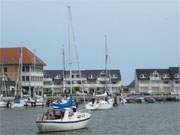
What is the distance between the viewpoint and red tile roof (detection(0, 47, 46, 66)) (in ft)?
490

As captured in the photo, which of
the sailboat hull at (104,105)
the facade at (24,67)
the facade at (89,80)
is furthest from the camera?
the facade at (89,80)

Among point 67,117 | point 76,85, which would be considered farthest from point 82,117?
point 76,85

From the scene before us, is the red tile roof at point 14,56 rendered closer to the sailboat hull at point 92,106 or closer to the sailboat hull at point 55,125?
the sailboat hull at point 92,106

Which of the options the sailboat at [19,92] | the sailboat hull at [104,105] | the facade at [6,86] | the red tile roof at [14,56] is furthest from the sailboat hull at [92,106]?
the red tile roof at [14,56]

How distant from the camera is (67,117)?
49250 millimetres

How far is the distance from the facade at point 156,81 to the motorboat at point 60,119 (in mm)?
140381

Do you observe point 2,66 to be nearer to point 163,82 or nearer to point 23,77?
point 23,77

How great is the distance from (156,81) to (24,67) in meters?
56.8

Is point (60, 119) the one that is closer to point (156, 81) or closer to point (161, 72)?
point (156, 81)

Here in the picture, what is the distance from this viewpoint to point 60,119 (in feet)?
161

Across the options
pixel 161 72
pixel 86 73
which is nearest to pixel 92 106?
pixel 86 73

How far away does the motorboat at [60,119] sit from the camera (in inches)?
1905

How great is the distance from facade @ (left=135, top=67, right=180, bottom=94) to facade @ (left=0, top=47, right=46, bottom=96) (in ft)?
147

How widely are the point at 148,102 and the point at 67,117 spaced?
97729 mm
